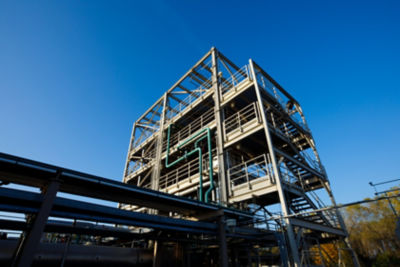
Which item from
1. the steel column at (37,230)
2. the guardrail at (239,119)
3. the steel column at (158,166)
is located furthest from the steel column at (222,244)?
the steel column at (158,166)

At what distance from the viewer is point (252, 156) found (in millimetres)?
14062

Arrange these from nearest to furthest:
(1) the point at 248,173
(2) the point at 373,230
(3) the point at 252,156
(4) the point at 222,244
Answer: (4) the point at 222,244, (1) the point at 248,173, (3) the point at 252,156, (2) the point at 373,230

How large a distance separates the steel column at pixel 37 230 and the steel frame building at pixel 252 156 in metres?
6.07

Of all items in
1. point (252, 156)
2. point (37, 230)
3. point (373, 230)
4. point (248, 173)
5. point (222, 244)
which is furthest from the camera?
point (373, 230)

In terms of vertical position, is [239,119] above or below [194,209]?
above

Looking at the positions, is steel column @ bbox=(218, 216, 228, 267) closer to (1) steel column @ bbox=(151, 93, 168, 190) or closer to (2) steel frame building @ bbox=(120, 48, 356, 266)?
(2) steel frame building @ bbox=(120, 48, 356, 266)

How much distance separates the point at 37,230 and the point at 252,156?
12.1 meters

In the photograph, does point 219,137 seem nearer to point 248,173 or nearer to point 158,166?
point 248,173

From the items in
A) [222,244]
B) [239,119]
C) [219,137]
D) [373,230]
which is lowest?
[222,244]

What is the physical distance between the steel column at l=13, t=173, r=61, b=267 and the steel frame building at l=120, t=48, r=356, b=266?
239 inches

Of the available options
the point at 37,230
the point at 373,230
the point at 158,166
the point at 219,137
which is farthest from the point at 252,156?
the point at 373,230

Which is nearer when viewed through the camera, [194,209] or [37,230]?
[37,230]

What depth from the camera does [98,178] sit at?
511 cm

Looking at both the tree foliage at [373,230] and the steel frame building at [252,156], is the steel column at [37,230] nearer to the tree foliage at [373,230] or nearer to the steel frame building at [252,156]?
the steel frame building at [252,156]
